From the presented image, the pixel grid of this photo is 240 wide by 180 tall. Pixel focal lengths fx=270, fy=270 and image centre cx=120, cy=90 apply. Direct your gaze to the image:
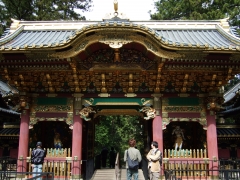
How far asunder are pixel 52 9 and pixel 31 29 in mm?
14191

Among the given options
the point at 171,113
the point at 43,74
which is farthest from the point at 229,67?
the point at 43,74

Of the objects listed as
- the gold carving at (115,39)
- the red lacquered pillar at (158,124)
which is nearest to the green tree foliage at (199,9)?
the red lacquered pillar at (158,124)

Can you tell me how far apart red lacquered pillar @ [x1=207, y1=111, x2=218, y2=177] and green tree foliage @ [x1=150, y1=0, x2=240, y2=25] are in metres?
14.6

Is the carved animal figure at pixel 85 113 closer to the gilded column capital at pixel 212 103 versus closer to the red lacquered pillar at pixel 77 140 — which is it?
the red lacquered pillar at pixel 77 140

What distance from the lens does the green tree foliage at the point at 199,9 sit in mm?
23219

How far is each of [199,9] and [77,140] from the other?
20328 millimetres

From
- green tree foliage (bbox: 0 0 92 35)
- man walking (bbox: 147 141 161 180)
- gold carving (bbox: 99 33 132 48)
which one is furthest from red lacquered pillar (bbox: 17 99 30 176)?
green tree foliage (bbox: 0 0 92 35)

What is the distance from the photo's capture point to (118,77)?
10.7 metres

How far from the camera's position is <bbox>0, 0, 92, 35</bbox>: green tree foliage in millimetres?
24536

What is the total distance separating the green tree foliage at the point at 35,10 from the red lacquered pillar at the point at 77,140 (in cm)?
1609

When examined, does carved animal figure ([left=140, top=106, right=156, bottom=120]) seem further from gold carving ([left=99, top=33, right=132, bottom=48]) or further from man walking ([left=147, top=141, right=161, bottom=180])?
man walking ([left=147, top=141, right=161, bottom=180])

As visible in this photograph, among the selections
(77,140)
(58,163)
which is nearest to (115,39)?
(77,140)

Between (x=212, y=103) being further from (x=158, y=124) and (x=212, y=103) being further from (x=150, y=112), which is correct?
(x=150, y=112)

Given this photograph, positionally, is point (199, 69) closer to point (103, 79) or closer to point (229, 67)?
point (229, 67)
